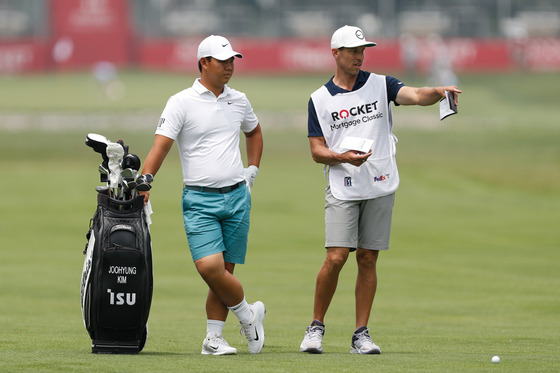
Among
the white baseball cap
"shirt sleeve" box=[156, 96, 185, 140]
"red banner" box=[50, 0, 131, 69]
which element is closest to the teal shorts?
"shirt sleeve" box=[156, 96, 185, 140]

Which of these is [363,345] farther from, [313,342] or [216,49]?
[216,49]

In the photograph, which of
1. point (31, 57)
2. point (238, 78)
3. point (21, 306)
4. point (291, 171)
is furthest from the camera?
point (31, 57)

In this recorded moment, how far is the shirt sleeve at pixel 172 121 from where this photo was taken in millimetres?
7496

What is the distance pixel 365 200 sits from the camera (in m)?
7.81

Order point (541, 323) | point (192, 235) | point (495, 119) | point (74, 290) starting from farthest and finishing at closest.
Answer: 1. point (495, 119)
2. point (74, 290)
3. point (541, 323)
4. point (192, 235)

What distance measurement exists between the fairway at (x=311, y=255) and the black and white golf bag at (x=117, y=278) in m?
0.22

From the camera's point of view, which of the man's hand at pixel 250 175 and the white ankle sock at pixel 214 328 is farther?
the man's hand at pixel 250 175

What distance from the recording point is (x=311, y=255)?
15.9 metres

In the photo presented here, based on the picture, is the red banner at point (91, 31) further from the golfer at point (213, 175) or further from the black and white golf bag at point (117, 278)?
the black and white golf bag at point (117, 278)

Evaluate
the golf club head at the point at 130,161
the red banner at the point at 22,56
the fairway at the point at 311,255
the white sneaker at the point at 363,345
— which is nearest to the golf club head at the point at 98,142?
the golf club head at the point at 130,161

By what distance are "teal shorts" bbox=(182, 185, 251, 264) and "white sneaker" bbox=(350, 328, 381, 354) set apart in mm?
953

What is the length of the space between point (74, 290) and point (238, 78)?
46.5 meters

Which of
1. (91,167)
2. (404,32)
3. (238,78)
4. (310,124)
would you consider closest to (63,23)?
(238,78)

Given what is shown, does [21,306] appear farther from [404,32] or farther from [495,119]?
[404,32]
